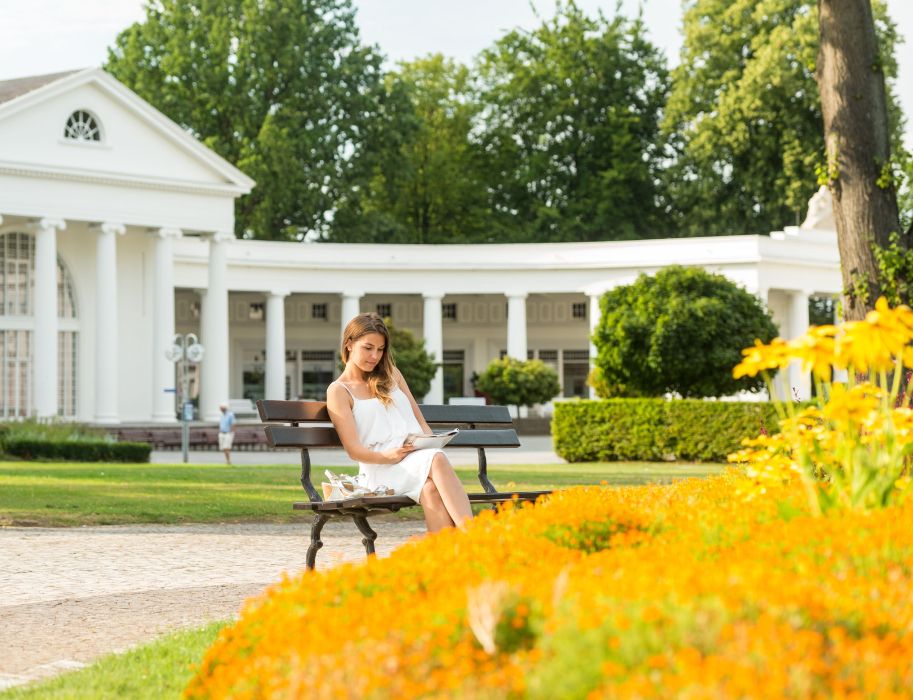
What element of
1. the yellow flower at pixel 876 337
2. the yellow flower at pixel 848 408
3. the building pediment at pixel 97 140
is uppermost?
the building pediment at pixel 97 140

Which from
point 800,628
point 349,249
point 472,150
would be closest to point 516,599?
point 800,628

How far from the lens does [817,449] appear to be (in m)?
5.79

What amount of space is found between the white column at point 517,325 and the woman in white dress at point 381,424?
42078 mm

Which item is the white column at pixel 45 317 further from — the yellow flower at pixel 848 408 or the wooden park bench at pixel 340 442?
the yellow flower at pixel 848 408

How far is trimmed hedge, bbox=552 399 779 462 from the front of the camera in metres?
29.0

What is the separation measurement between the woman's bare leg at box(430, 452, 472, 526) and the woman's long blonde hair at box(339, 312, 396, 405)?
0.94m

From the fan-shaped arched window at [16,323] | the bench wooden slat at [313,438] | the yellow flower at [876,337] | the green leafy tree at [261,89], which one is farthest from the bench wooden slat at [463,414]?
the green leafy tree at [261,89]

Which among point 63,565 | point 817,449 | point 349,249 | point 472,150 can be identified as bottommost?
point 63,565

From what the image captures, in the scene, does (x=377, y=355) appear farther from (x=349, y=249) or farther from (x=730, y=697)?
(x=349, y=249)

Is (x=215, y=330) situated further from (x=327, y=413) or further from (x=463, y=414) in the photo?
(x=327, y=413)

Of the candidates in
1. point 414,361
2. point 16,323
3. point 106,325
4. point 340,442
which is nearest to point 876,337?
point 340,442

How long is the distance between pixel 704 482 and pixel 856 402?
2776 millimetres

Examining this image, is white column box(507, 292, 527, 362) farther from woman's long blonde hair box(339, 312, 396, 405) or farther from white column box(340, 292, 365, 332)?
woman's long blonde hair box(339, 312, 396, 405)

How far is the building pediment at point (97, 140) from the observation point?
1649 inches
